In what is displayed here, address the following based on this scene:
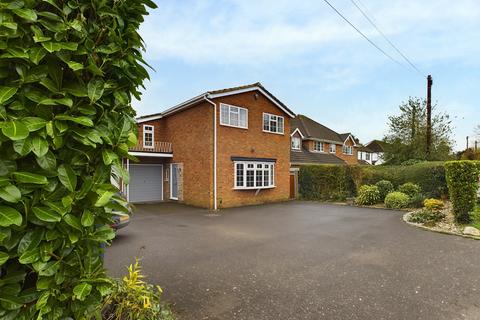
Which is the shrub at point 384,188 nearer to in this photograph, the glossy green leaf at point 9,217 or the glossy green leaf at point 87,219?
the glossy green leaf at point 87,219

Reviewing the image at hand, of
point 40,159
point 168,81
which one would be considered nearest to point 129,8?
point 40,159

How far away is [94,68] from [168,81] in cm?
1483

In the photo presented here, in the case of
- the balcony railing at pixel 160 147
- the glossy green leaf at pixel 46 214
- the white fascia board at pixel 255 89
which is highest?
the white fascia board at pixel 255 89

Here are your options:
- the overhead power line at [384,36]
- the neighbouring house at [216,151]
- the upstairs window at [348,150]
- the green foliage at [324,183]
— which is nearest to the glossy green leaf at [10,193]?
the overhead power line at [384,36]

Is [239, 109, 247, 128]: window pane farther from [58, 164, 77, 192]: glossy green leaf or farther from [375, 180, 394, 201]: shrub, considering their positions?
[58, 164, 77, 192]: glossy green leaf

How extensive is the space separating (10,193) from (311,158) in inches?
986

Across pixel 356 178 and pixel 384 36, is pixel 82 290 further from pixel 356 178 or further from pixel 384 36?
pixel 356 178

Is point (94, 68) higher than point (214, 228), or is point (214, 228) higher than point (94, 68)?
point (94, 68)

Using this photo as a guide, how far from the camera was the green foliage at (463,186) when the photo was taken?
8984 mm

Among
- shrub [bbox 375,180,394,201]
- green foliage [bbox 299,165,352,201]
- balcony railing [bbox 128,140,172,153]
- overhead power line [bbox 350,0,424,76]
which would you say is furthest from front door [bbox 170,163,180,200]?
shrub [bbox 375,180,394,201]

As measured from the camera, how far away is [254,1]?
26.6 ft

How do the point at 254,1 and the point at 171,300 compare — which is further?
the point at 254,1

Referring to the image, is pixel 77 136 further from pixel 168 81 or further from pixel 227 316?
pixel 168 81

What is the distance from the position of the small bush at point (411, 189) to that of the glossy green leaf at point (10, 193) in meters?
17.4
